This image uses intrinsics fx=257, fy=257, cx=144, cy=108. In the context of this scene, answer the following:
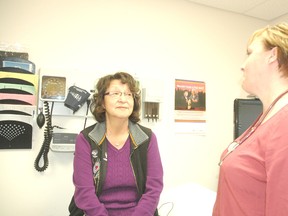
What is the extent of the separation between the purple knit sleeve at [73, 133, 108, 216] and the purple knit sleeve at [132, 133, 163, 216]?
20 centimetres

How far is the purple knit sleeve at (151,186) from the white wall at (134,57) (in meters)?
0.64

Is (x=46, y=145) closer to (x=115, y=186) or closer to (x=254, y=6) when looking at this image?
(x=115, y=186)

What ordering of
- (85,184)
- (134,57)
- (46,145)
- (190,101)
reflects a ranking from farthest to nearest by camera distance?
(190,101) < (134,57) < (46,145) < (85,184)

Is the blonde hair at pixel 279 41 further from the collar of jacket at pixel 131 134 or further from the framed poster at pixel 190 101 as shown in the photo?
the framed poster at pixel 190 101

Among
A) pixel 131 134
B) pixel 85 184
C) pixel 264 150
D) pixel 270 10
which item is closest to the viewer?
pixel 264 150

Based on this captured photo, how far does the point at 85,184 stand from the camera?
140 cm

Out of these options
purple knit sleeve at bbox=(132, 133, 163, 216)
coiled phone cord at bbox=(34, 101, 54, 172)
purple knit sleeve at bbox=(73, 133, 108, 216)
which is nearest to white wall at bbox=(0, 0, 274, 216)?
coiled phone cord at bbox=(34, 101, 54, 172)

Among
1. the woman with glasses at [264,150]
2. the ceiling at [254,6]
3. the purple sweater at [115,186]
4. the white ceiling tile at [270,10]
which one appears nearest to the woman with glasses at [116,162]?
the purple sweater at [115,186]

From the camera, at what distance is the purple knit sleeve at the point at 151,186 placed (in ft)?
4.64

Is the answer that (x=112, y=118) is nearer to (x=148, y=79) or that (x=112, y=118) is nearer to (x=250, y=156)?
(x=148, y=79)

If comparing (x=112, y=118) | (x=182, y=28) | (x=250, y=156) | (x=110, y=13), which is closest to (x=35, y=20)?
(x=110, y=13)

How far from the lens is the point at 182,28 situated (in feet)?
7.51

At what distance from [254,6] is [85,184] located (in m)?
2.14

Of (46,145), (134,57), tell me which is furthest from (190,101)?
(46,145)
